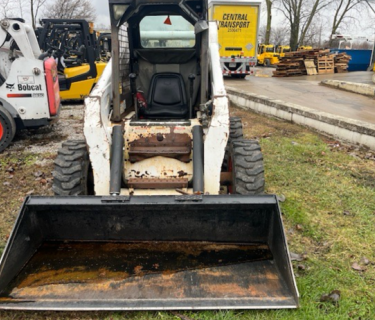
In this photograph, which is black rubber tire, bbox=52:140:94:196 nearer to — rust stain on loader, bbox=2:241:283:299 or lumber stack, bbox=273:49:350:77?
rust stain on loader, bbox=2:241:283:299

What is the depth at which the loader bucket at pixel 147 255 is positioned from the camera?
2680mm

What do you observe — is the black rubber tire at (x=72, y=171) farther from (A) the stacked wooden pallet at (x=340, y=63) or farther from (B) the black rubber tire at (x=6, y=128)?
(A) the stacked wooden pallet at (x=340, y=63)

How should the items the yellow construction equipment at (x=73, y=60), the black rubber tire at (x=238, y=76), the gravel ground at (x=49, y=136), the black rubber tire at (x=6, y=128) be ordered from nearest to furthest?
the black rubber tire at (x=6, y=128) < the gravel ground at (x=49, y=136) < the yellow construction equipment at (x=73, y=60) < the black rubber tire at (x=238, y=76)

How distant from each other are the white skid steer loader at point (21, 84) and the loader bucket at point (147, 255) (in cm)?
438

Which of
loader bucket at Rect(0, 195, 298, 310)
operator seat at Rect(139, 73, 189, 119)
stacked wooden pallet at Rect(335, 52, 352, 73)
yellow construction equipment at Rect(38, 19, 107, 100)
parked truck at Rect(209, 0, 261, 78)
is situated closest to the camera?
loader bucket at Rect(0, 195, 298, 310)

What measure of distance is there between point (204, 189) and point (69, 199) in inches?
54.5

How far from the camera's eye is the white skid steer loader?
6.62 m

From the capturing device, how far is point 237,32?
16703mm

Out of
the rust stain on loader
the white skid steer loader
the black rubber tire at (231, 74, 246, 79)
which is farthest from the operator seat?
the black rubber tire at (231, 74, 246, 79)

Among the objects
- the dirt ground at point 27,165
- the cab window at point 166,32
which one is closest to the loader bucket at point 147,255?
the dirt ground at point 27,165

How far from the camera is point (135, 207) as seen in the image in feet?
10.0

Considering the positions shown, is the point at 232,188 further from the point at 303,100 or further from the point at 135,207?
the point at 303,100

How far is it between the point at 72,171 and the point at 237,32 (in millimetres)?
14814

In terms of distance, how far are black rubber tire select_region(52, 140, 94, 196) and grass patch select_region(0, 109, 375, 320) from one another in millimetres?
939
